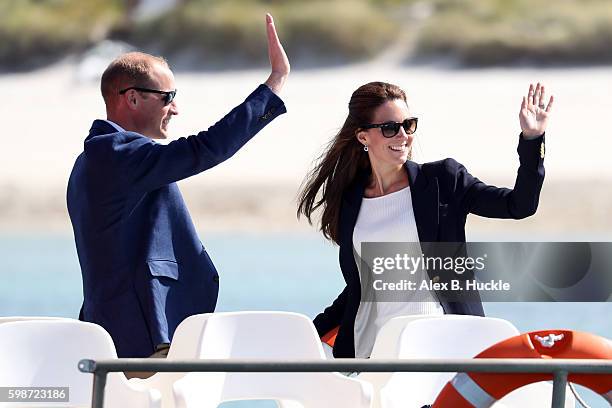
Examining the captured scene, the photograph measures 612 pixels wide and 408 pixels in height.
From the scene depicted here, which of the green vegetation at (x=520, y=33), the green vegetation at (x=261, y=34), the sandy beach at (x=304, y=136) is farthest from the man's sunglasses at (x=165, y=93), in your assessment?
the green vegetation at (x=261, y=34)

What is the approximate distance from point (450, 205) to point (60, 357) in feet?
4.03

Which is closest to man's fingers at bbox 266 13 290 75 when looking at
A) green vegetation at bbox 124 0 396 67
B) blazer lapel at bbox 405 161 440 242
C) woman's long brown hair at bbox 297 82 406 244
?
woman's long brown hair at bbox 297 82 406 244

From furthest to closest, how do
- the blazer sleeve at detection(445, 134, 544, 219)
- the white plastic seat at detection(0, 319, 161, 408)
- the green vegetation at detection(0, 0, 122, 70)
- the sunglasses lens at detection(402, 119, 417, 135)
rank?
the green vegetation at detection(0, 0, 122, 70) < the sunglasses lens at detection(402, 119, 417, 135) < the blazer sleeve at detection(445, 134, 544, 219) < the white plastic seat at detection(0, 319, 161, 408)

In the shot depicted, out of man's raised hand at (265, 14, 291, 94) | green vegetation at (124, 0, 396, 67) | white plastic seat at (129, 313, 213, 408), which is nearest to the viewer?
white plastic seat at (129, 313, 213, 408)

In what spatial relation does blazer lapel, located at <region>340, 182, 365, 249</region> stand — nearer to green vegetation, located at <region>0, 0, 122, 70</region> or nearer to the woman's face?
the woman's face

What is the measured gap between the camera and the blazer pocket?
4.12m

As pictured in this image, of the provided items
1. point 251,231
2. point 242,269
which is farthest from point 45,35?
point 242,269

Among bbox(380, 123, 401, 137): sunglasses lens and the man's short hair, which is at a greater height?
the man's short hair

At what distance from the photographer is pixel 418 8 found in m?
39.5

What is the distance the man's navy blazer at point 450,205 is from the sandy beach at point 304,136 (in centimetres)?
2381

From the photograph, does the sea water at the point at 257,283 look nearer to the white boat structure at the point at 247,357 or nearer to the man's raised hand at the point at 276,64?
the white boat structure at the point at 247,357

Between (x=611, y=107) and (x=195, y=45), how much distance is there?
10.9 metres

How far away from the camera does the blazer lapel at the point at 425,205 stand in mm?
4336

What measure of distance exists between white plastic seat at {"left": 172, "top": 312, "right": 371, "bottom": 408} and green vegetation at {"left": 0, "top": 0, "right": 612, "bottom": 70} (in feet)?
110
